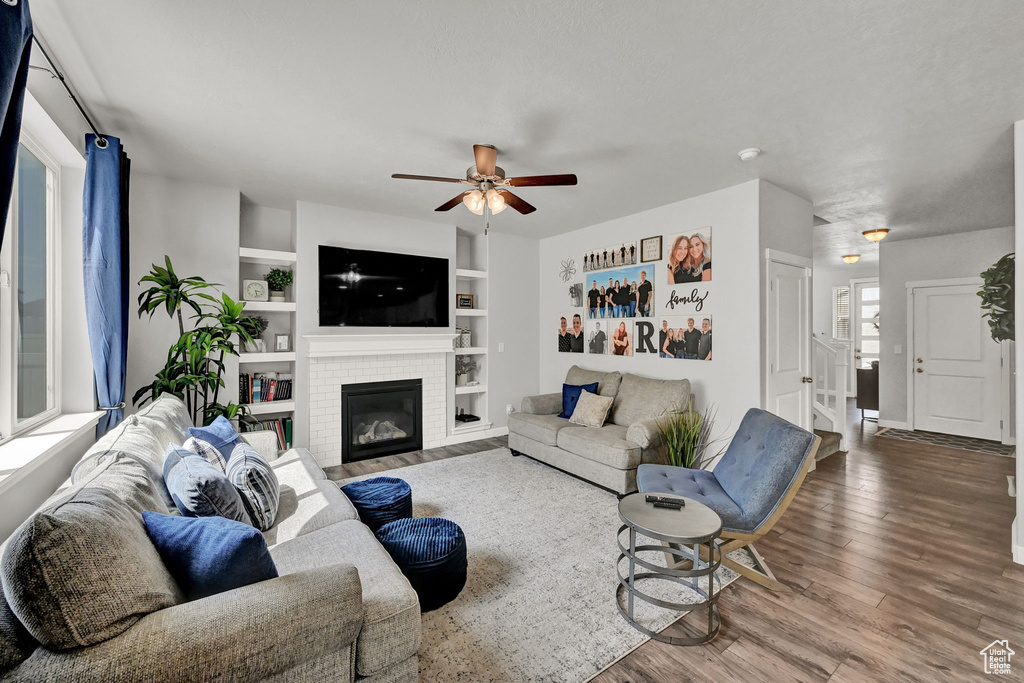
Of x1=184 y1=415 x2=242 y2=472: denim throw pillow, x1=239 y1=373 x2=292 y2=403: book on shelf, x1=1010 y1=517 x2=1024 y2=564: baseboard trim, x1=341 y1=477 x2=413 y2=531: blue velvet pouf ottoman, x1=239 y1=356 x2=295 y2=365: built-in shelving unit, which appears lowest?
x1=1010 y1=517 x2=1024 y2=564: baseboard trim

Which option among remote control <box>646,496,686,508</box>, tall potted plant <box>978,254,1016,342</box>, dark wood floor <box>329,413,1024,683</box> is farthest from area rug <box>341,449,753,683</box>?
tall potted plant <box>978,254,1016,342</box>

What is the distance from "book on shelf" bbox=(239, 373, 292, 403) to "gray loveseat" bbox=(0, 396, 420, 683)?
256cm

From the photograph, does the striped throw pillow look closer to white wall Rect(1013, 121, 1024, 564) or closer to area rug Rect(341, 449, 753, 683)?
area rug Rect(341, 449, 753, 683)

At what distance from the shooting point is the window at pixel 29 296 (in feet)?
6.89

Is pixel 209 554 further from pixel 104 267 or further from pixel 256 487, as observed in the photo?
pixel 104 267

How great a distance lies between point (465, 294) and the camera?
5574 mm

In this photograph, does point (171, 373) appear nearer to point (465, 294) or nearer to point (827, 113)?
point (465, 294)

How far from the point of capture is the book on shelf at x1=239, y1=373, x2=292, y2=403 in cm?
409

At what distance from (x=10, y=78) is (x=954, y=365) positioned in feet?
26.9

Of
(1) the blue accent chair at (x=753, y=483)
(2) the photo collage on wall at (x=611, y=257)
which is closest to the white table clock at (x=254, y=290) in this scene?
(2) the photo collage on wall at (x=611, y=257)

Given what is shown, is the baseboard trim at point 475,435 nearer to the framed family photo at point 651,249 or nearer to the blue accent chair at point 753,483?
the framed family photo at point 651,249

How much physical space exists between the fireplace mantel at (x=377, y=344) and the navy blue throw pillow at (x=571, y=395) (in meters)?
1.41

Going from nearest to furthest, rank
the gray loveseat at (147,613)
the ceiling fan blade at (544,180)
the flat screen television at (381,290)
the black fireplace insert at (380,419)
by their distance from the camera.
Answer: the gray loveseat at (147,613), the ceiling fan blade at (544,180), the flat screen television at (381,290), the black fireplace insert at (380,419)

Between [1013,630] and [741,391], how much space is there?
203 cm
